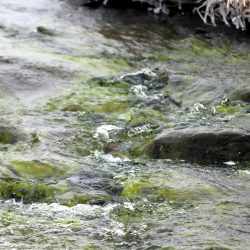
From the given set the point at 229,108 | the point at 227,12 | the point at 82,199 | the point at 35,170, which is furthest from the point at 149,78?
the point at 82,199

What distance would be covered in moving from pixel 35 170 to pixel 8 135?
40.5 inches

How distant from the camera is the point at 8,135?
6.60 m

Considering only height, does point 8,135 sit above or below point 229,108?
below

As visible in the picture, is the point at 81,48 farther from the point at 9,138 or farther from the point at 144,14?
the point at 9,138

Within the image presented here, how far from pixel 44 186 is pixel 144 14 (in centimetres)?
812

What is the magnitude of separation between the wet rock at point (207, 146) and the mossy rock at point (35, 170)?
1106 mm

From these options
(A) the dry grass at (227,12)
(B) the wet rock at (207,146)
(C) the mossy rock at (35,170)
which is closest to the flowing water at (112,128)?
(C) the mossy rock at (35,170)

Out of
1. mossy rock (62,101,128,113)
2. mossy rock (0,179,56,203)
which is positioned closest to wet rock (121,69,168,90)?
mossy rock (62,101,128,113)

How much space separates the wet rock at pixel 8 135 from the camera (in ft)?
21.3

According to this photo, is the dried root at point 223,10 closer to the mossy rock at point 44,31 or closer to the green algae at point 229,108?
the mossy rock at point 44,31

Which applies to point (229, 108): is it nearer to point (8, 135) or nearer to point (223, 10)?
point (8, 135)

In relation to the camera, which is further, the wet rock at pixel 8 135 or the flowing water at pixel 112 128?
the wet rock at pixel 8 135

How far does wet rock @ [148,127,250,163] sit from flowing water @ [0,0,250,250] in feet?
0.42

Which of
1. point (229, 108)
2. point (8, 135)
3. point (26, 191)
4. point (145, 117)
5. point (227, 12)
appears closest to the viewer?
point (26, 191)
